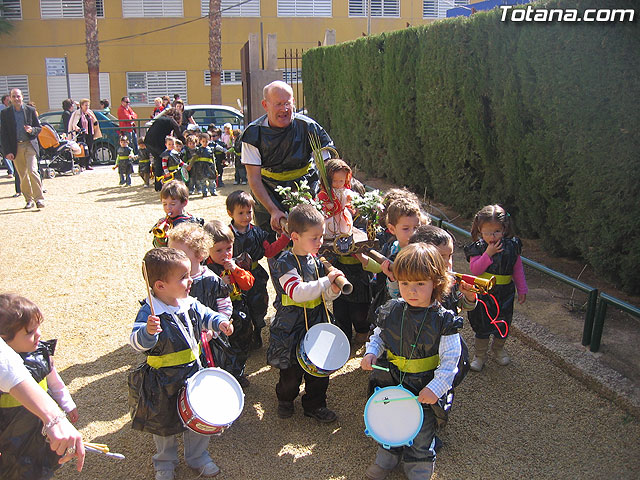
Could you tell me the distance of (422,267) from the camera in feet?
9.56

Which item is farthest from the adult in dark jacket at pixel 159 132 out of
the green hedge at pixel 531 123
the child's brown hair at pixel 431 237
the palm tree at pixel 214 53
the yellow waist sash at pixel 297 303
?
the palm tree at pixel 214 53

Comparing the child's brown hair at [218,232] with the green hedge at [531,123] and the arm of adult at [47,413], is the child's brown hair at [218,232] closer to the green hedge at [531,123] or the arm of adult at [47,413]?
the arm of adult at [47,413]

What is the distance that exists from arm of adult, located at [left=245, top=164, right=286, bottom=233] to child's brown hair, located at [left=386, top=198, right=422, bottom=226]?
899 millimetres

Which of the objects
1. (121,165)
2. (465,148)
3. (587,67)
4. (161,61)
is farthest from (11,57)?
(587,67)

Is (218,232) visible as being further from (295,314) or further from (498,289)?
(498,289)

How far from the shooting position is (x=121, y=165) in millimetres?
13906

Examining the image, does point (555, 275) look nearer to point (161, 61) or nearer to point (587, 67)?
point (587, 67)

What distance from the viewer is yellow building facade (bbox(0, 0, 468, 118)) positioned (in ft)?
93.4

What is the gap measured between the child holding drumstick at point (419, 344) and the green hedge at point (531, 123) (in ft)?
8.40

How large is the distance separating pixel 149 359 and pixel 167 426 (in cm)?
35

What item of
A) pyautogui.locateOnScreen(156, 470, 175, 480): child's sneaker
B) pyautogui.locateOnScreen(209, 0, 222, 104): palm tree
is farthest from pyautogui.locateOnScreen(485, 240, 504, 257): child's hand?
pyautogui.locateOnScreen(209, 0, 222, 104): palm tree

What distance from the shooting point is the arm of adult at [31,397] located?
213cm

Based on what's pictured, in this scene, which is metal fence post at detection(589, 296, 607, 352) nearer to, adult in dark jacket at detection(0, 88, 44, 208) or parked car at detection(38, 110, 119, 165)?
adult in dark jacket at detection(0, 88, 44, 208)

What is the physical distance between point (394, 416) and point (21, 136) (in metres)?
9.41
